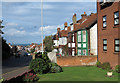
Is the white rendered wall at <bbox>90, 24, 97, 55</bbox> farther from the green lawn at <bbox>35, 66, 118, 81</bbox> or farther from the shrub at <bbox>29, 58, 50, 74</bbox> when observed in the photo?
the shrub at <bbox>29, 58, 50, 74</bbox>

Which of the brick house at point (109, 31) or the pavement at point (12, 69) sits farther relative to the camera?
the brick house at point (109, 31)

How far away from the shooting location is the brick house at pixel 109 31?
2189cm

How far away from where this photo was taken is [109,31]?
23.4m

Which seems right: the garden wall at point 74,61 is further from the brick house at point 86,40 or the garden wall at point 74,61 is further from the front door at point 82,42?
the front door at point 82,42

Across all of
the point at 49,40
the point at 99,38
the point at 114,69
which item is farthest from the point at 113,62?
the point at 49,40

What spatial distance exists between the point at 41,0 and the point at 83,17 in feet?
69.5

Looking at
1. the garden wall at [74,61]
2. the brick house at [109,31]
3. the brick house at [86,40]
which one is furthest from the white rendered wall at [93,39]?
the brick house at [109,31]

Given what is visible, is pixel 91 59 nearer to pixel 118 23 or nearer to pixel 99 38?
pixel 99 38

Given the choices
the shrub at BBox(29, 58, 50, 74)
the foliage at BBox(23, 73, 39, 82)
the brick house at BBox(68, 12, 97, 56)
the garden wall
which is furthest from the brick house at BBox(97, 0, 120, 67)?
the foliage at BBox(23, 73, 39, 82)

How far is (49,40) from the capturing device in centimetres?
6994

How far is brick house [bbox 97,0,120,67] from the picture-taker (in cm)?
2189

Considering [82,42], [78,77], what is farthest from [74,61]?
[78,77]

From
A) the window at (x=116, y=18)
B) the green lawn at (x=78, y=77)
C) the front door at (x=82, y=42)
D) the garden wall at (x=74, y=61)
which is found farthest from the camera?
the front door at (x=82, y=42)

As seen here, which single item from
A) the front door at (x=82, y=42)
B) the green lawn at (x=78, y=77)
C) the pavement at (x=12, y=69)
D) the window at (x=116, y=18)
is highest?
the window at (x=116, y=18)
